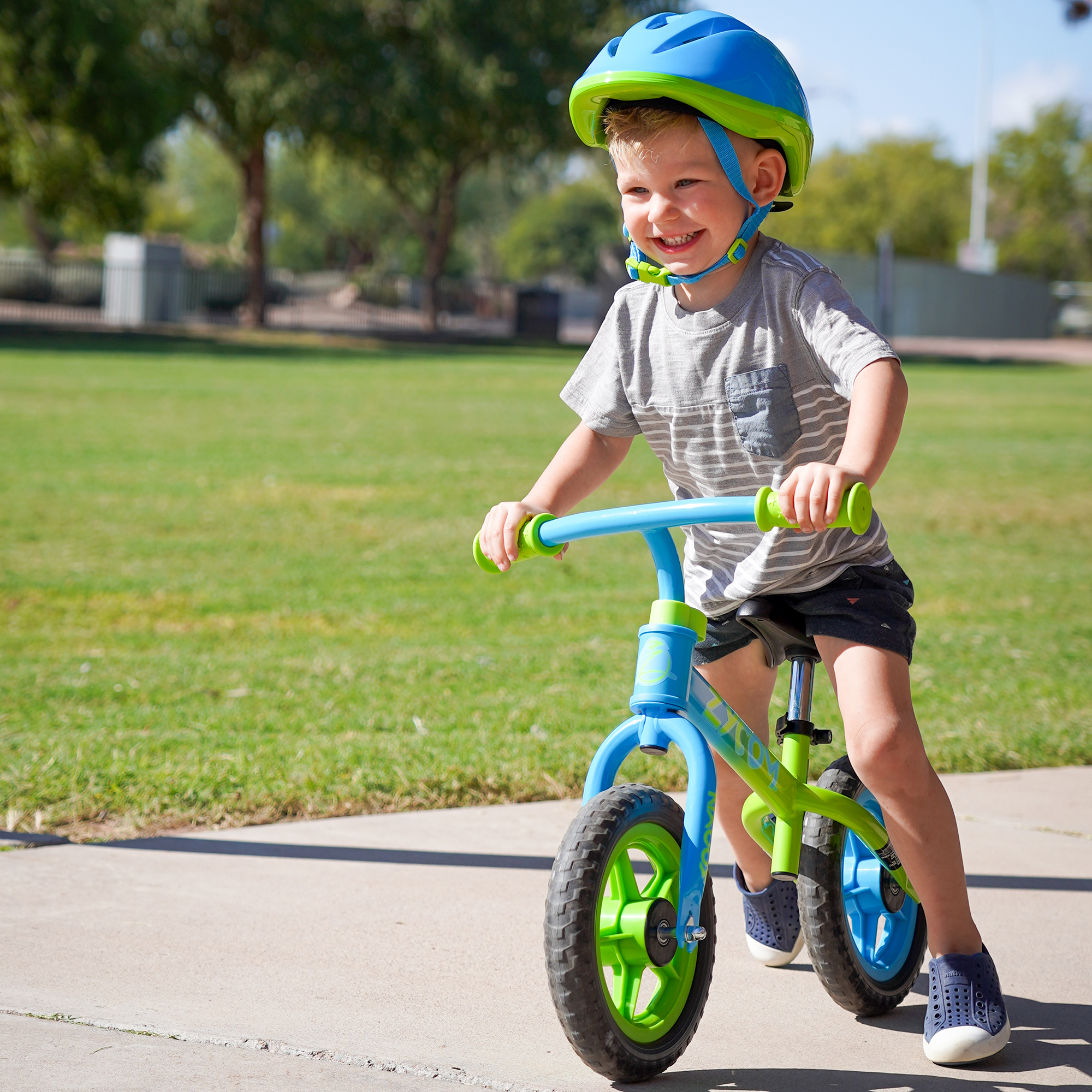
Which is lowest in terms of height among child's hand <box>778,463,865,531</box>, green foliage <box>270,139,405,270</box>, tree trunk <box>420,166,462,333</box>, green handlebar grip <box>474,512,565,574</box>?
Result: green handlebar grip <box>474,512,565,574</box>

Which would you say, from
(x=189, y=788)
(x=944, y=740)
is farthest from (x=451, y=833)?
(x=944, y=740)

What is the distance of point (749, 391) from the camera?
2.45m

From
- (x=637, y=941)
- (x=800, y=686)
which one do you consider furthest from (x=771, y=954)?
(x=637, y=941)

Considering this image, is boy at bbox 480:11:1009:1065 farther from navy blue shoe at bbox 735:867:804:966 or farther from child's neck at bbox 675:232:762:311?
navy blue shoe at bbox 735:867:804:966

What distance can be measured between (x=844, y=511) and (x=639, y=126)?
2.63ft

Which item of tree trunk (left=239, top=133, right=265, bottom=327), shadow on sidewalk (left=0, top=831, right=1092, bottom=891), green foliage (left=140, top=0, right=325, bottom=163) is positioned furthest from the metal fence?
shadow on sidewalk (left=0, top=831, right=1092, bottom=891)

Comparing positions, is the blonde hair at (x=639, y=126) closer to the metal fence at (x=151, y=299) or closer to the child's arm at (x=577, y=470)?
the child's arm at (x=577, y=470)

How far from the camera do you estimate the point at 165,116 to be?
105ft

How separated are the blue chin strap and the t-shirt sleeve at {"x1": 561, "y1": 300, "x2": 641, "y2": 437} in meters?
0.11

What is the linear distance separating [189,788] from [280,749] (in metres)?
0.46

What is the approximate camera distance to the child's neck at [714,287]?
8.22 feet

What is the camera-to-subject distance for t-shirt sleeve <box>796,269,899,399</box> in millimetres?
2324

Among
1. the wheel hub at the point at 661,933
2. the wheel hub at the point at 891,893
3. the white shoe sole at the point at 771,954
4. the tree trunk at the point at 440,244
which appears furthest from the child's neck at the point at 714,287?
the tree trunk at the point at 440,244

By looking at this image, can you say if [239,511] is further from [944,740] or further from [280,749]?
[944,740]
